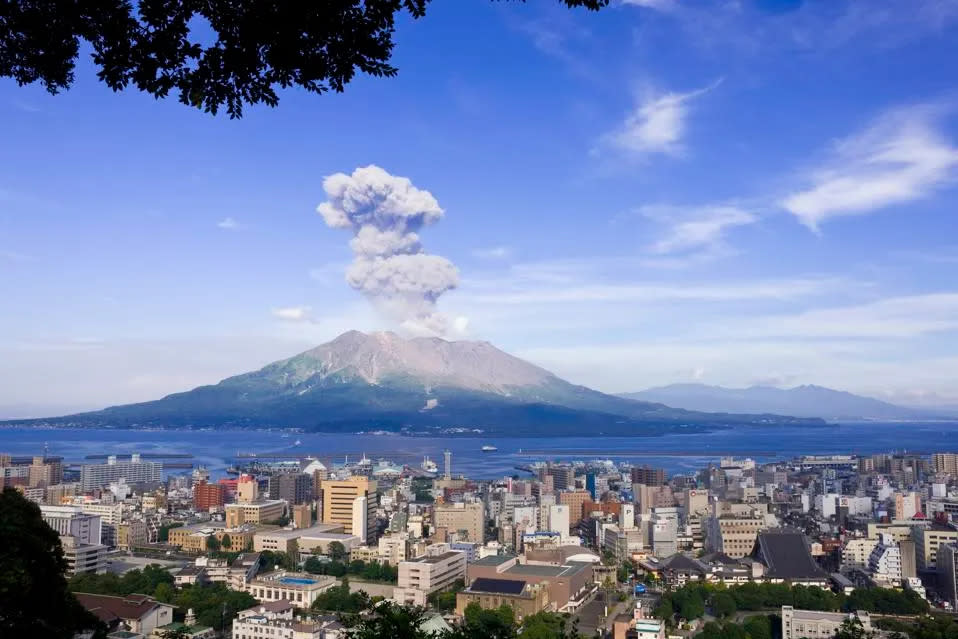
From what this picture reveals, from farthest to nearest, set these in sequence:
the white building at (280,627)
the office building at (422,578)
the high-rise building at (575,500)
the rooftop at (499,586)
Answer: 1. the high-rise building at (575,500)
2. the office building at (422,578)
3. the rooftop at (499,586)
4. the white building at (280,627)

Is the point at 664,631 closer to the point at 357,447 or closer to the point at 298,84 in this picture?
the point at 298,84

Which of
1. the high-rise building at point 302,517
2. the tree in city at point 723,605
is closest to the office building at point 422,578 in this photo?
the tree in city at point 723,605

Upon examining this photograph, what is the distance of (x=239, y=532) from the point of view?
1762 centimetres

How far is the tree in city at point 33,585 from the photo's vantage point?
11.7 ft

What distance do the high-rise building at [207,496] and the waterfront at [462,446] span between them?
1102cm

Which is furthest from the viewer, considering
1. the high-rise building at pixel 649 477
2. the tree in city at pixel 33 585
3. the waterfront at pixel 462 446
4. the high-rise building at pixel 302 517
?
the waterfront at pixel 462 446

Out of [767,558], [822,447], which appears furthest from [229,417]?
[767,558]

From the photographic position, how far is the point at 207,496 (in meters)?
23.5

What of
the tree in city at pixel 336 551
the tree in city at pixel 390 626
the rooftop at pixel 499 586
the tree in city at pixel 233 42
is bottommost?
the tree in city at pixel 336 551

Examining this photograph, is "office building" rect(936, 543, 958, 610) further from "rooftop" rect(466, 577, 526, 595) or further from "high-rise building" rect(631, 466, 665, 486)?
"high-rise building" rect(631, 466, 665, 486)

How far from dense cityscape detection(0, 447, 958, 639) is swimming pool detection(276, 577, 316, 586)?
0.21 feet

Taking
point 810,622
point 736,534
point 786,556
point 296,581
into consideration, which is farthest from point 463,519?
point 810,622

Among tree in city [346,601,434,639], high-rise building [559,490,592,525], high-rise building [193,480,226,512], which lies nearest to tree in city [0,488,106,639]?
tree in city [346,601,434,639]

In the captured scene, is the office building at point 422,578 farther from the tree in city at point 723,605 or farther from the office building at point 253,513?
the office building at point 253,513
